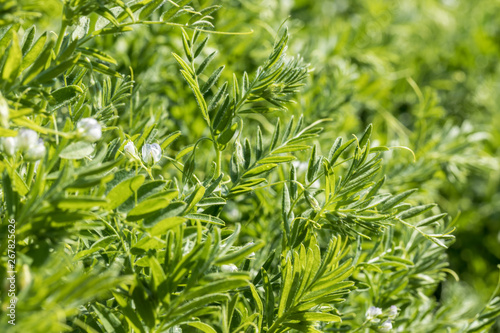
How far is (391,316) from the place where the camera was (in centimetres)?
71

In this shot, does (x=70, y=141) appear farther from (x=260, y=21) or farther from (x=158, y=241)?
(x=260, y=21)

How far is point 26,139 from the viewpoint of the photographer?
50 cm

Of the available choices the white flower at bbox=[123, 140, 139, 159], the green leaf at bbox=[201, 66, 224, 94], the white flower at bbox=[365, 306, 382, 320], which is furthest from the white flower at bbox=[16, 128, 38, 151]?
the white flower at bbox=[365, 306, 382, 320]

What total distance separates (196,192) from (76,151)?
0.49 feet

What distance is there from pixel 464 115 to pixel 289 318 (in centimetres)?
135

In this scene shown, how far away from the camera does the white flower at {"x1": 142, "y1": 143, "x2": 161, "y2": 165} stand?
24.3 inches

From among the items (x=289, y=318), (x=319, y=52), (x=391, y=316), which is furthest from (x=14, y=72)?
(x=319, y=52)

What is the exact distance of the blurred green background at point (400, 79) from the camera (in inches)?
44.2

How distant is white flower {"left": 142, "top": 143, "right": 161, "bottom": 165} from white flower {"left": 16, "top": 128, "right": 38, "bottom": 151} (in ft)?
0.50

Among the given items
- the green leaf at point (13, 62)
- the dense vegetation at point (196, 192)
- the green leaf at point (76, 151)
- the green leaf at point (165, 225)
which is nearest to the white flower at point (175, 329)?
the dense vegetation at point (196, 192)

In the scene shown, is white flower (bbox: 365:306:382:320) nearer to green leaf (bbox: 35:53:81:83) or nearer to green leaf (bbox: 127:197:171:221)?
green leaf (bbox: 127:197:171:221)

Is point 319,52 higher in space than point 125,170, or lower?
higher

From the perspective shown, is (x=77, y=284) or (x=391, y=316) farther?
(x=391, y=316)
